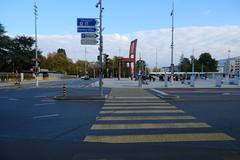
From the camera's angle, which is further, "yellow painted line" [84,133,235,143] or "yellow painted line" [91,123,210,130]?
"yellow painted line" [91,123,210,130]

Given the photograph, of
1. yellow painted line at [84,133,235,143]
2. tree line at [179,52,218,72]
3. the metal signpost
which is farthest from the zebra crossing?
tree line at [179,52,218,72]

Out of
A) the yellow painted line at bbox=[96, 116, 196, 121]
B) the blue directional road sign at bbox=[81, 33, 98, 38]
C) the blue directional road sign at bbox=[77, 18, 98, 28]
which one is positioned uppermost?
the blue directional road sign at bbox=[77, 18, 98, 28]

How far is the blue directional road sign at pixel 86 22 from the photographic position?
79.3 feet

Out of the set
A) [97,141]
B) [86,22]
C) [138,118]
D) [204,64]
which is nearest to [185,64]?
[204,64]

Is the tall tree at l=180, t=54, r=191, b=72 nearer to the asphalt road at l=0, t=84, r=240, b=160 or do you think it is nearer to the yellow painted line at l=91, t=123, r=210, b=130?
the asphalt road at l=0, t=84, r=240, b=160

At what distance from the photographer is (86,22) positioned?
79.4 ft

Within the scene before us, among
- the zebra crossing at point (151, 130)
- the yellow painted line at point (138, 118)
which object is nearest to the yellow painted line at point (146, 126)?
the zebra crossing at point (151, 130)

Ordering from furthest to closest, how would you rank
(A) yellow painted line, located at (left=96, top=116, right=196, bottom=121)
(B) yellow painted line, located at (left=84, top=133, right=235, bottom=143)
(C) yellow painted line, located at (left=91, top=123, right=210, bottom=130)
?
(A) yellow painted line, located at (left=96, top=116, right=196, bottom=121) < (C) yellow painted line, located at (left=91, top=123, right=210, bottom=130) < (B) yellow painted line, located at (left=84, top=133, right=235, bottom=143)

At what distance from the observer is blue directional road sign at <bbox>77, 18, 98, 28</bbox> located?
24177 millimetres

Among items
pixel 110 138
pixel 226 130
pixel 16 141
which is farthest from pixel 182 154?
pixel 16 141

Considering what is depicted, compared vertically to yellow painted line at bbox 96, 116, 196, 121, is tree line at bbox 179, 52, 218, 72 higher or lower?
higher

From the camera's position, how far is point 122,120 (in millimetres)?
12164

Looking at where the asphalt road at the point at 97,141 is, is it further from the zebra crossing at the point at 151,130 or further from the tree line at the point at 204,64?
the tree line at the point at 204,64

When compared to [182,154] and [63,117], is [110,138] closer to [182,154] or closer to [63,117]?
[182,154]
